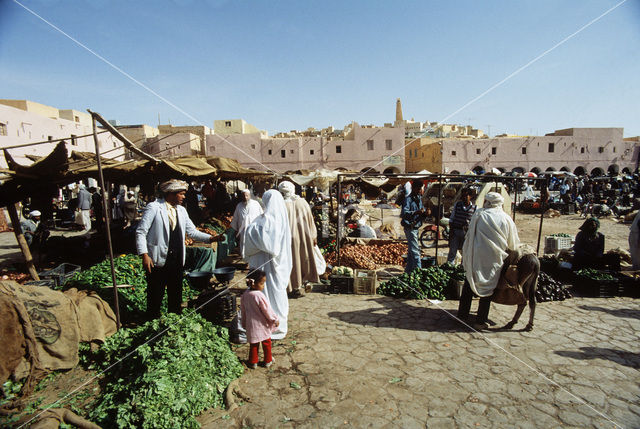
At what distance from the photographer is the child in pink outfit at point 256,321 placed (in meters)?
3.52

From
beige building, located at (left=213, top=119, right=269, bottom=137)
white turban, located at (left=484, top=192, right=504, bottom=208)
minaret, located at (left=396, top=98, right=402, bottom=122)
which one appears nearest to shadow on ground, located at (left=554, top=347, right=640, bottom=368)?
white turban, located at (left=484, top=192, right=504, bottom=208)

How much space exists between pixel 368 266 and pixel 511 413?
16.3 feet

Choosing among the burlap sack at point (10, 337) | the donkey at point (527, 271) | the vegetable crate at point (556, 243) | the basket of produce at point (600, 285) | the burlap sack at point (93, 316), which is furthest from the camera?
the vegetable crate at point (556, 243)

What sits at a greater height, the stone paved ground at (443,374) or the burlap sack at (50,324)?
the burlap sack at (50,324)

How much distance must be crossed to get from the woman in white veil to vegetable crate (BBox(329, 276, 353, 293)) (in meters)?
2.02

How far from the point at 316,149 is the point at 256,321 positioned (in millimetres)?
36651

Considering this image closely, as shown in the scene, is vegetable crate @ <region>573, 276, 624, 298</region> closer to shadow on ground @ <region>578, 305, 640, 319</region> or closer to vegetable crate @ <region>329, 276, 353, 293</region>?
shadow on ground @ <region>578, 305, 640, 319</region>

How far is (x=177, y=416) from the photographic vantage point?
103 inches

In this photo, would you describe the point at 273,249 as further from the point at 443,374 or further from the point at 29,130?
the point at 29,130

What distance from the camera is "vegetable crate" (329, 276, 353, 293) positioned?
616cm

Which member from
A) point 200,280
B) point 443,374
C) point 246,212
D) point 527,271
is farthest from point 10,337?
point 527,271

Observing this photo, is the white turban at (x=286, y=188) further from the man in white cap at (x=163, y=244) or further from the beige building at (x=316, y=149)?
the beige building at (x=316, y=149)

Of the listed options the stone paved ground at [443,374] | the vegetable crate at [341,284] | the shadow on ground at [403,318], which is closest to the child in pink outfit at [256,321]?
the stone paved ground at [443,374]

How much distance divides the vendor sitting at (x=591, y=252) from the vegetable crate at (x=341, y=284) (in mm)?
4710
